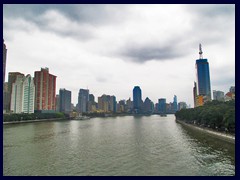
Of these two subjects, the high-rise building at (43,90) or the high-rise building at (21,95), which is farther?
the high-rise building at (43,90)

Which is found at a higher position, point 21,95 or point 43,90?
point 43,90

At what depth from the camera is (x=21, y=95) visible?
146375 mm

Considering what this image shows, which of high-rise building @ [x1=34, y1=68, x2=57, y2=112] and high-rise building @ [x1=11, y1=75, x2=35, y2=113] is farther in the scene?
high-rise building @ [x1=34, y1=68, x2=57, y2=112]

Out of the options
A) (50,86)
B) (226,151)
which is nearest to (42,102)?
(50,86)

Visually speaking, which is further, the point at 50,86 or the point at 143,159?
the point at 50,86

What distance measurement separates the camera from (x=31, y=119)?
125812 millimetres

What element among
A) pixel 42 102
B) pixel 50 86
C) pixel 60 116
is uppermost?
pixel 50 86

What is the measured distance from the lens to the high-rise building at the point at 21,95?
146125 mm

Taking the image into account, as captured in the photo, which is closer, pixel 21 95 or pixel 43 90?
pixel 21 95

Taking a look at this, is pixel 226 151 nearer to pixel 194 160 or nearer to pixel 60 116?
pixel 194 160

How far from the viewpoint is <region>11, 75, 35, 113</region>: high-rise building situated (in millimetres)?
146125

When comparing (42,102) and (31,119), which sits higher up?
(42,102)

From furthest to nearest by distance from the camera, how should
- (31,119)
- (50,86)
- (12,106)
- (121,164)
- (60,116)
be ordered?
1. (50,86)
2. (60,116)
3. (12,106)
4. (31,119)
5. (121,164)
